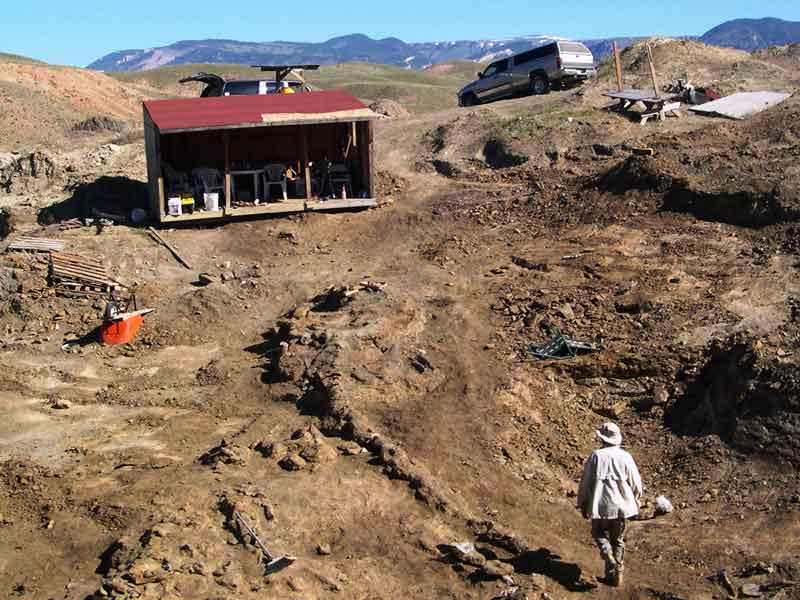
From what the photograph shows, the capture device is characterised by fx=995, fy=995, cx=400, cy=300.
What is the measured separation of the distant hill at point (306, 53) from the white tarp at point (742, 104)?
121 meters

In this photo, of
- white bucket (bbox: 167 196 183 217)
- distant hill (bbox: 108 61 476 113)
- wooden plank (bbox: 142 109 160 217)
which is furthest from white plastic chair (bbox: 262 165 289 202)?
distant hill (bbox: 108 61 476 113)

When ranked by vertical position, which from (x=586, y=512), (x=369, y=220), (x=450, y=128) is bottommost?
(x=586, y=512)

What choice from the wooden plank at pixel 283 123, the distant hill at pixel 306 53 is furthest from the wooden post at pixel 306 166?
the distant hill at pixel 306 53

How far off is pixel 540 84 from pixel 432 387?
18.7 m

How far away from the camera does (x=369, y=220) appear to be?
21.9 meters

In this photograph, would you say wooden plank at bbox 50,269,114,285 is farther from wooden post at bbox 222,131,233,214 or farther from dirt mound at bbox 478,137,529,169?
dirt mound at bbox 478,137,529,169

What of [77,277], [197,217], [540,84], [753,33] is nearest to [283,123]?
[197,217]

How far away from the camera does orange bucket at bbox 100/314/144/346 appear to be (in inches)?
667

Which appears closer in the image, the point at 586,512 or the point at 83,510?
the point at 586,512

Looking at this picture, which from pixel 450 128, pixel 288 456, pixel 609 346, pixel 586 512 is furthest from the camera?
pixel 450 128

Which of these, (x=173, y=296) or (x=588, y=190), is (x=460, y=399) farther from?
(x=588, y=190)

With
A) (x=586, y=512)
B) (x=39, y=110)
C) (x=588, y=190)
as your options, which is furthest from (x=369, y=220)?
(x=39, y=110)

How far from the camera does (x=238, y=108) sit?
22.3 metres

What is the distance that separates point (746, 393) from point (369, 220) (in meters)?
11.3
